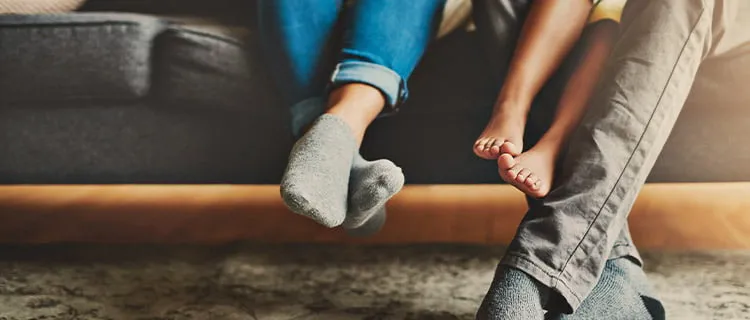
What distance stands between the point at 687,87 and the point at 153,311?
0.73m

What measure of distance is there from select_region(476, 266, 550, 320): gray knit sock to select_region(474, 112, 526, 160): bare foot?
6.4 inches

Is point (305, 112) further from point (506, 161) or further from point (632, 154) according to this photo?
point (632, 154)

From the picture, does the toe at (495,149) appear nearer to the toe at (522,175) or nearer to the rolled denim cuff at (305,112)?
the toe at (522,175)

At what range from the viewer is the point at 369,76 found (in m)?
1.02

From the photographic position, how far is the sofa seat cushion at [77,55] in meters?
1.24

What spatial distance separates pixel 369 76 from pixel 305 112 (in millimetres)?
135

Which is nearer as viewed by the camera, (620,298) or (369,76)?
(620,298)

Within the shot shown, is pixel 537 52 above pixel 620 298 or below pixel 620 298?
above

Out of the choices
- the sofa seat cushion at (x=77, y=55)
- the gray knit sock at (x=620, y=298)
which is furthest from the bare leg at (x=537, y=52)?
the sofa seat cushion at (x=77, y=55)

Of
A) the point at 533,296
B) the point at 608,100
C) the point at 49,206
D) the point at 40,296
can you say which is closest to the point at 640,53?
the point at 608,100

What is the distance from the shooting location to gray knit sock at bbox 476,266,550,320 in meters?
0.76

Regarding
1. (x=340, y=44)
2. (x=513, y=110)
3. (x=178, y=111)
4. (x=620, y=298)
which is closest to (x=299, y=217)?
(x=178, y=111)

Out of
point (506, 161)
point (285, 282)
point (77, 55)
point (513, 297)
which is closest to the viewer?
point (513, 297)

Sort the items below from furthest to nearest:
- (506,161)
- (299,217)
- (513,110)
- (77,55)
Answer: (299,217)
(77,55)
(513,110)
(506,161)
